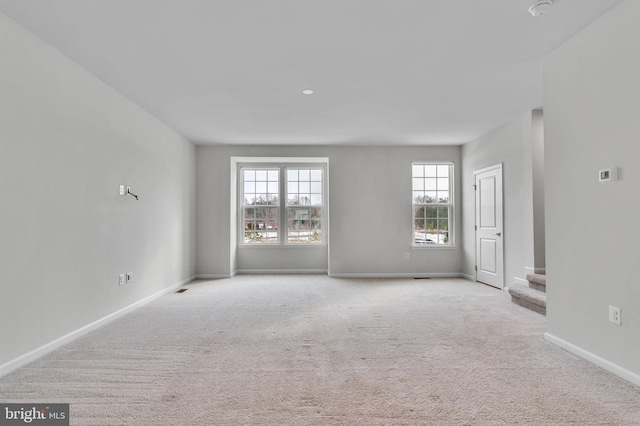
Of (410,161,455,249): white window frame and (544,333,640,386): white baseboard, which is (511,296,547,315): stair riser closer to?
(544,333,640,386): white baseboard

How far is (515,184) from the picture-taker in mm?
5188

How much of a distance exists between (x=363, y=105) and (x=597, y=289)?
3.13 meters

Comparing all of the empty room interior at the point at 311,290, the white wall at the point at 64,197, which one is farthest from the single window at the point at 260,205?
the white wall at the point at 64,197

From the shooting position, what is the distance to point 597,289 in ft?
8.81

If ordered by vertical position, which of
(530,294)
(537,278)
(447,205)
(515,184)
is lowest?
(530,294)

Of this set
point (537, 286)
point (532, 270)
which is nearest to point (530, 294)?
point (537, 286)

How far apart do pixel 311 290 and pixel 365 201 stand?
2.25 meters

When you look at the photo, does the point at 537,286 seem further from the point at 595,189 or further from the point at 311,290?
the point at 311,290

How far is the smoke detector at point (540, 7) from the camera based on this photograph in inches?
95.2

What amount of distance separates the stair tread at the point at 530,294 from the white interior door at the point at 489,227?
0.87m

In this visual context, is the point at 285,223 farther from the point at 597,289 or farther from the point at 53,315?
the point at 597,289

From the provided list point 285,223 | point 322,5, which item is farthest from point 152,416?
point 285,223

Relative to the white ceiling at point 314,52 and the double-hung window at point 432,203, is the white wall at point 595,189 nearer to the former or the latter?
the white ceiling at point 314,52

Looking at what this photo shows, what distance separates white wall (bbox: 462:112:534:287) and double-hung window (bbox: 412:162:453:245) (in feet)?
3.19
